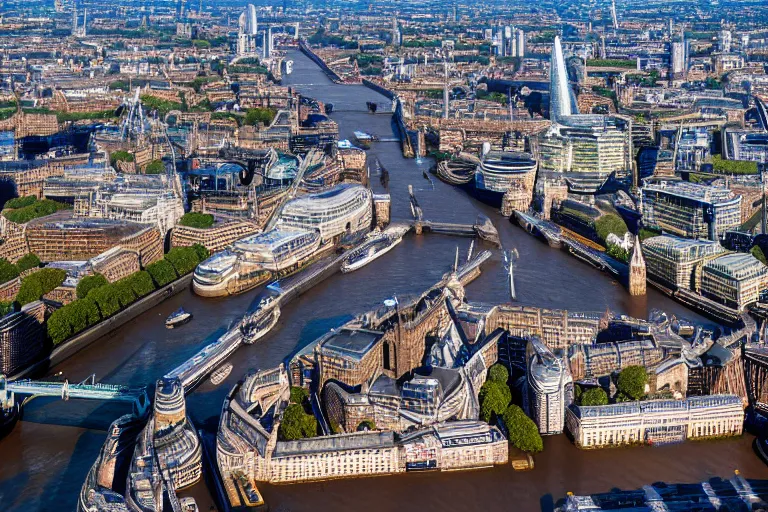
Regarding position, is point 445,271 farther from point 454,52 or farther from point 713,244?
point 454,52

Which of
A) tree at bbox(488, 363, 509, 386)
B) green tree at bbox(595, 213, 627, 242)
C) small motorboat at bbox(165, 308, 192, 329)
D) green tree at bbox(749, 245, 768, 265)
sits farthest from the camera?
green tree at bbox(595, 213, 627, 242)

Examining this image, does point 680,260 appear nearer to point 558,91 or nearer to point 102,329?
point 102,329

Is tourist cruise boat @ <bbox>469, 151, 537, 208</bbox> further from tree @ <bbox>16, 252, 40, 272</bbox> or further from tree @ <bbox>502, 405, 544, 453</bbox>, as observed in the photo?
tree @ <bbox>502, 405, 544, 453</bbox>

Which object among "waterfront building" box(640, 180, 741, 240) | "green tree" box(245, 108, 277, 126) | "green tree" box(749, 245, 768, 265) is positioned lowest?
"green tree" box(749, 245, 768, 265)

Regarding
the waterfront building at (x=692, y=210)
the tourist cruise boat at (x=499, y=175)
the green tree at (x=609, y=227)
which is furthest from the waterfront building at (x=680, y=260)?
the tourist cruise boat at (x=499, y=175)

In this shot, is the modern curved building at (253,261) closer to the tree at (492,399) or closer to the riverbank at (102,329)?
the riverbank at (102,329)

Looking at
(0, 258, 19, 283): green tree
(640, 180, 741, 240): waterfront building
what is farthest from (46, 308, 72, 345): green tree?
(640, 180, 741, 240): waterfront building

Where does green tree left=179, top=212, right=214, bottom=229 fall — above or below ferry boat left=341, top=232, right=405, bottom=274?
above
